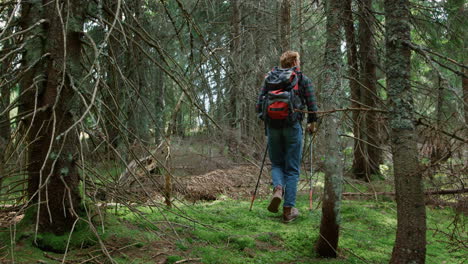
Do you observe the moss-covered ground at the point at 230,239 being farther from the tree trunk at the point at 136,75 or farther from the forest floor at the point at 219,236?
the tree trunk at the point at 136,75

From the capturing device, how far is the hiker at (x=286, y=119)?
15.1 ft

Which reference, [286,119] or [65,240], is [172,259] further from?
[286,119]

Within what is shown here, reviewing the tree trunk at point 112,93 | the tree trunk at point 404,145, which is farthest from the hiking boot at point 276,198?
the tree trunk at point 112,93

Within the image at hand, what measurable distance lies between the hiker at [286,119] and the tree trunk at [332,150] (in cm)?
86

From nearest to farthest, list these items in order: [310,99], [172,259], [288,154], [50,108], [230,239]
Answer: [50,108] → [172,259] → [230,239] → [310,99] → [288,154]

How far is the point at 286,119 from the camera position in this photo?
4719 mm

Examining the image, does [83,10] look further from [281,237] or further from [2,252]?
[281,237]

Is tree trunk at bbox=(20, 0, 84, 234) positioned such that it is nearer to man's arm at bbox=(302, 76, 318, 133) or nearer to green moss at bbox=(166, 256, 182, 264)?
green moss at bbox=(166, 256, 182, 264)

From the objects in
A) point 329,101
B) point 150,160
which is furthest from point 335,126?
point 150,160

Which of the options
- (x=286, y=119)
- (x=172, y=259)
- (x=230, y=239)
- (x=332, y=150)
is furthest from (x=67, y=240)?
(x=286, y=119)

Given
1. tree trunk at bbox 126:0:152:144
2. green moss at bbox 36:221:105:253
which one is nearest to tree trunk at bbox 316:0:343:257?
tree trunk at bbox 126:0:152:144

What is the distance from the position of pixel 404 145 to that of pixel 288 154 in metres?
2.35

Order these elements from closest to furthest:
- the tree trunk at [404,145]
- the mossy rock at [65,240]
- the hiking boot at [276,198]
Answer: the tree trunk at [404,145]
the mossy rock at [65,240]
the hiking boot at [276,198]

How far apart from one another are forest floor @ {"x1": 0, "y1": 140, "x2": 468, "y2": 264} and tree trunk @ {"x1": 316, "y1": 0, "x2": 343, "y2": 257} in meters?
0.23
